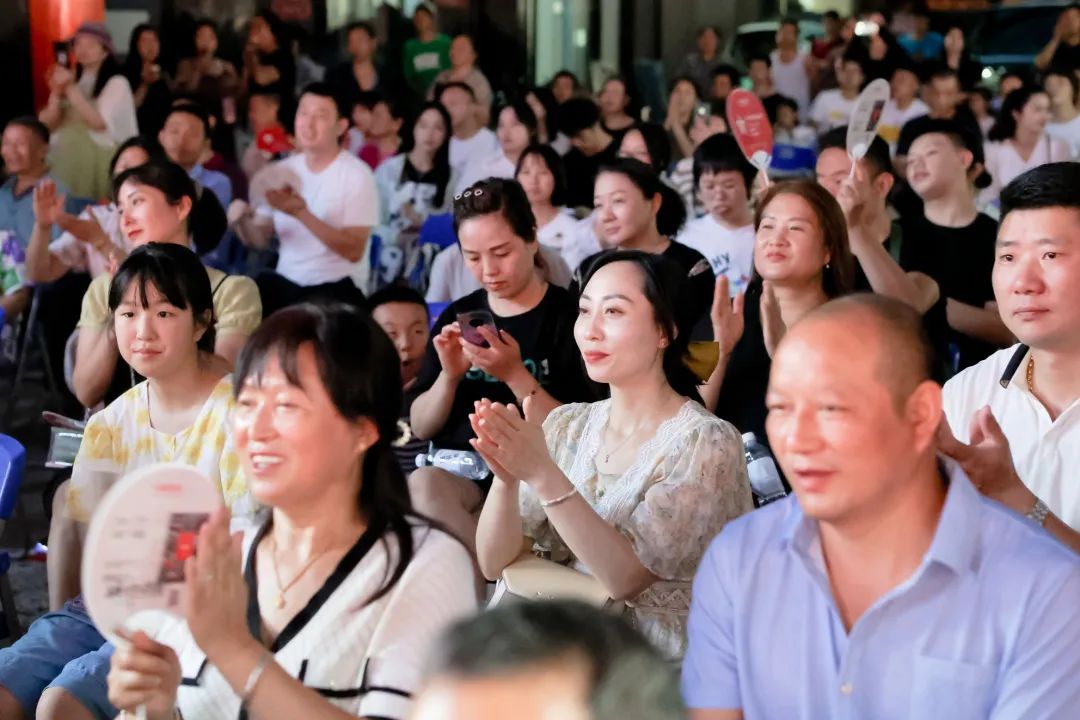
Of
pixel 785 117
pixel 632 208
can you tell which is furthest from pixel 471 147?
pixel 632 208

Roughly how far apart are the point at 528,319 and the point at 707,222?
4.50ft

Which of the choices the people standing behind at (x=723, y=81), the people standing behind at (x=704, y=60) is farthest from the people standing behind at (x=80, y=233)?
the people standing behind at (x=704, y=60)

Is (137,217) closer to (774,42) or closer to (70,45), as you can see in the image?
(70,45)

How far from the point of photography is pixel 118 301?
2.70m

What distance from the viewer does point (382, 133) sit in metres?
7.35

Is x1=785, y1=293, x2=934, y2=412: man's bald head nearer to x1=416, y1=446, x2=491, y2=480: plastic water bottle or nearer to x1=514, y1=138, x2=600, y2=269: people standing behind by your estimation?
x1=416, y1=446, x2=491, y2=480: plastic water bottle

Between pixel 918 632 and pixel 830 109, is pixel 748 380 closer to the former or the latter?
pixel 918 632

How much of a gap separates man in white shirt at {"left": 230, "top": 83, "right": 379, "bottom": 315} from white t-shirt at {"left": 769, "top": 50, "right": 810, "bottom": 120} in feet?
18.0

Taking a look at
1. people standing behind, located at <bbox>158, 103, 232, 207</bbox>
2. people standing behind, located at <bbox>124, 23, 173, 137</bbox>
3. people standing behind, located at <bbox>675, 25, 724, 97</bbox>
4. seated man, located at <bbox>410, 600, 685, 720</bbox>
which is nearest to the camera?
seated man, located at <bbox>410, 600, 685, 720</bbox>

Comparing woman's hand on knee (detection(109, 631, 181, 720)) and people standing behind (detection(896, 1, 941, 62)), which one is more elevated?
people standing behind (detection(896, 1, 941, 62))

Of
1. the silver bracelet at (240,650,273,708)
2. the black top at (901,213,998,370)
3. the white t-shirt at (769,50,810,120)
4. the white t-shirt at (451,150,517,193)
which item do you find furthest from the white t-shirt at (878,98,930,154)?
the silver bracelet at (240,650,273,708)

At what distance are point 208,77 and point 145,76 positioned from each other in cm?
43

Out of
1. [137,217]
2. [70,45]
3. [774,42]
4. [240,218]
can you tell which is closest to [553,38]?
[774,42]

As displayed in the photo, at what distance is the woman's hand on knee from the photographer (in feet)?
5.00
